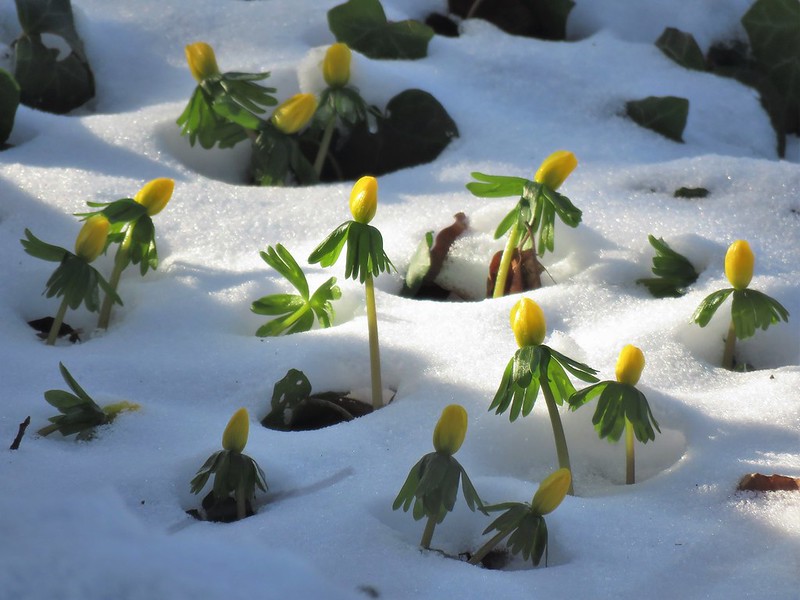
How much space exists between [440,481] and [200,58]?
4.08ft

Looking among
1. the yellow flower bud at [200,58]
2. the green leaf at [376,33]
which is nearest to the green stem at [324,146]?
the yellow flower bud at [200,58]

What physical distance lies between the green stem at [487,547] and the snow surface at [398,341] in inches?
1.0

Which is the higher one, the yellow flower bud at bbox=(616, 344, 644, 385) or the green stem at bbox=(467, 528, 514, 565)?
the yellow flower bud at bbox=(616, 344, 644, 385)

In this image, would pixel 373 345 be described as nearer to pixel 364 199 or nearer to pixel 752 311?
pixel 364 199

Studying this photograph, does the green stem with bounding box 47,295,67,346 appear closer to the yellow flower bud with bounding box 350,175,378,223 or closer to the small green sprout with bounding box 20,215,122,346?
the small green sprout with bounding box 20,215,122,346

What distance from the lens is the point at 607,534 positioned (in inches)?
50.1

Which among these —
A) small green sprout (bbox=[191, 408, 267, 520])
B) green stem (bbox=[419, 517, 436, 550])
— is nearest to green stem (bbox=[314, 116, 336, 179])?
small green sprout (bbox=[191, 408, 267, 520])

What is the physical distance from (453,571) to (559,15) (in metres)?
2.02

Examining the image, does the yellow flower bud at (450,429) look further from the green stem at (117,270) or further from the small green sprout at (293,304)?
the green stem at (117,270)

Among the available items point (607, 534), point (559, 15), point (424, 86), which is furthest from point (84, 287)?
point (559, 15)

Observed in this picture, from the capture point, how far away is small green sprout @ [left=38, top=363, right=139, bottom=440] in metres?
1.39

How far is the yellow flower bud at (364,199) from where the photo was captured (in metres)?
1.49

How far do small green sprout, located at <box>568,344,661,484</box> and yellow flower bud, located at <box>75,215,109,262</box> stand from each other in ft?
2.60

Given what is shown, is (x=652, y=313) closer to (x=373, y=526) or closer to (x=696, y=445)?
(x=696, y=445)
